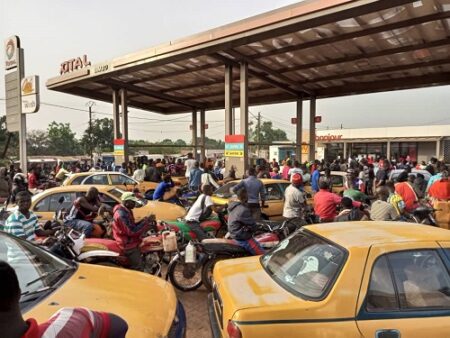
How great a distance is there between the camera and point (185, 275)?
5.88 metres

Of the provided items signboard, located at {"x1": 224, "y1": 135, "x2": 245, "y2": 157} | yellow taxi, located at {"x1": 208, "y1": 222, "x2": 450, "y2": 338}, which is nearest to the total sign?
signboard, located at {"x1": 224, "y1": 135, "x2": 245, "y2": 157}

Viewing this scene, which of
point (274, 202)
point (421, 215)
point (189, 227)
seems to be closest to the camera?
point (189, 227)

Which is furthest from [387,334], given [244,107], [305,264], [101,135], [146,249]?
[101,135]

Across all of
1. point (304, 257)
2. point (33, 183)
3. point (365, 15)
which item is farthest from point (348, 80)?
point (304, 257)

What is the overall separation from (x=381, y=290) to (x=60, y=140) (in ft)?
269

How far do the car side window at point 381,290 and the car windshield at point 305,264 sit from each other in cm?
26

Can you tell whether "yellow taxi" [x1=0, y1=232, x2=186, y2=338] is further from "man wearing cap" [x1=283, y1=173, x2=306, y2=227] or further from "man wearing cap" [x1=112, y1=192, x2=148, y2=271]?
"man wearing cap" [x1=283, y1=173, x2=306, y2=227]

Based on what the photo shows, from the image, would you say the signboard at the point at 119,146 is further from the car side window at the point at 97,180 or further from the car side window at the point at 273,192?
the car side window at the point at 273,192

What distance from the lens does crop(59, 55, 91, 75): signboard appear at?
1986cm

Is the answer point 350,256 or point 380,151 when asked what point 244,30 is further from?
point 380,151

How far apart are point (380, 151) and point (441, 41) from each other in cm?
2662

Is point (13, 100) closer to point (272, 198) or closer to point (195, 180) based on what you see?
point (195, 180)

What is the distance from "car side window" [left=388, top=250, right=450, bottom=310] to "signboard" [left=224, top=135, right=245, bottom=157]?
1322 centimetres

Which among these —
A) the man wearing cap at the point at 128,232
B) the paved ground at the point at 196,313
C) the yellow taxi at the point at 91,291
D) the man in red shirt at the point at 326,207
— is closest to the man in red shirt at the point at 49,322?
the yellow taxi at the point at 91,291
